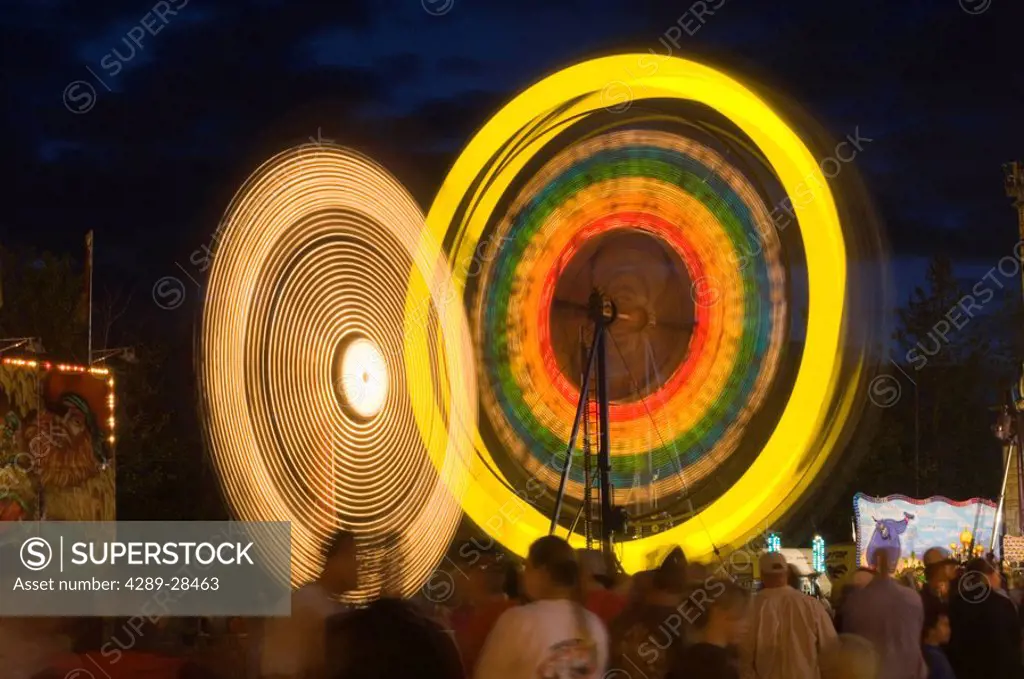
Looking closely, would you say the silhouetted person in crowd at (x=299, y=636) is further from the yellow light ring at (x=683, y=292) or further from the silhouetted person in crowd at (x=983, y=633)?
the silhouetted person in crowd at (x=983, y=633)

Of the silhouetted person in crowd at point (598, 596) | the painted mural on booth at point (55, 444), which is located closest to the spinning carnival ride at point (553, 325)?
the silhouetted person in crowd at point (598, 596)

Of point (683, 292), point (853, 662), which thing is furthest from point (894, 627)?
point (853, 662)

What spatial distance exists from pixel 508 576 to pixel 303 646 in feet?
8.69

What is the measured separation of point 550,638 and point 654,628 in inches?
48.7

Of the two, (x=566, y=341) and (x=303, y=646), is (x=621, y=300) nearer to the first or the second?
(x=566, y=341)

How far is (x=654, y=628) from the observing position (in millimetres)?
6953

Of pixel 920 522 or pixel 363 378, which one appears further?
pixel 920 522

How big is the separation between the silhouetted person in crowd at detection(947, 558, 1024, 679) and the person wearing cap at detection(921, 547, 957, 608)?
0.17 m

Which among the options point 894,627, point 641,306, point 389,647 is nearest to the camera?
point 389,647

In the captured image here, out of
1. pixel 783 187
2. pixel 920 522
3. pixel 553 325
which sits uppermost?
pixel 920 522

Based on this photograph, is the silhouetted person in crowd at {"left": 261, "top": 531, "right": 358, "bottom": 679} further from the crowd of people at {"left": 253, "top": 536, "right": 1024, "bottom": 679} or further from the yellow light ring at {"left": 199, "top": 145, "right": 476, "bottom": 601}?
the yellow light ring at {"left": 199, "top": 145, "right": 476, "bottom": 601}

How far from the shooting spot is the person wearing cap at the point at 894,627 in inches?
356

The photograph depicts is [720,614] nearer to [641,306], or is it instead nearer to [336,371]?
[336,371]

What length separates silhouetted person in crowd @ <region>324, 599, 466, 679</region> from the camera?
180 inches
